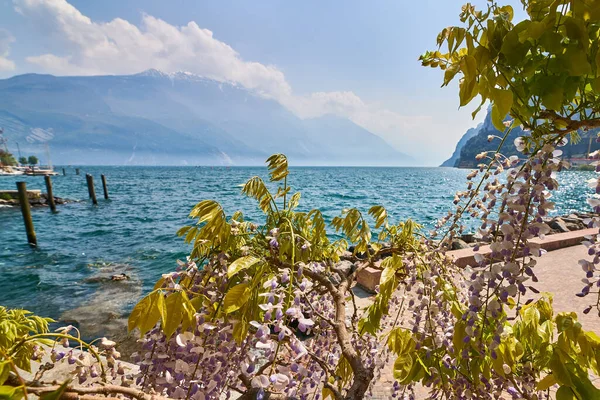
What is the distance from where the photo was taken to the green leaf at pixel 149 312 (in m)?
0.87

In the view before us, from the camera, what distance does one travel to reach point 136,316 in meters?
0.90

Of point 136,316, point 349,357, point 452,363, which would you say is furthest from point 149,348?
point 452,363

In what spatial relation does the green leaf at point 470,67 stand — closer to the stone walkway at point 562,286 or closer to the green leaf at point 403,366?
the green leaf at point 403,366

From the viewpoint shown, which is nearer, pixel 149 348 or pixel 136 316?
pixel 136 316

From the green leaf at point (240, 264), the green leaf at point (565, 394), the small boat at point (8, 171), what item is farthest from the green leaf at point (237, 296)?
the small boat at point (8, 171)

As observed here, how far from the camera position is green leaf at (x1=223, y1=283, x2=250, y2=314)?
0.95 meters

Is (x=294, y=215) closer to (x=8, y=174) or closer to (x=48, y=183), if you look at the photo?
(x=48, y=183)

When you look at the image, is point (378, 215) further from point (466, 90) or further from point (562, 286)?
point (562, 286)

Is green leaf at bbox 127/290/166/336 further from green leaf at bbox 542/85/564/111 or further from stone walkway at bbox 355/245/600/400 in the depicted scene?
stone walkway at bbox 355/245/600/400

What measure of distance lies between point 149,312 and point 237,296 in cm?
25

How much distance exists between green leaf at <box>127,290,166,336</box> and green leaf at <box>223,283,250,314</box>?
18cm

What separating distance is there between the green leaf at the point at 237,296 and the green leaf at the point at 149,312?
7.1 inches

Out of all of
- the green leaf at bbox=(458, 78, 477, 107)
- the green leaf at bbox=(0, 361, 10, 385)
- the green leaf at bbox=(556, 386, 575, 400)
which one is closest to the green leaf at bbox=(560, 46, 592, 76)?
the green leaf at bbox=(458, 78, 477, 107)

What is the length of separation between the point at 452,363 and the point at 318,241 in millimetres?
850
